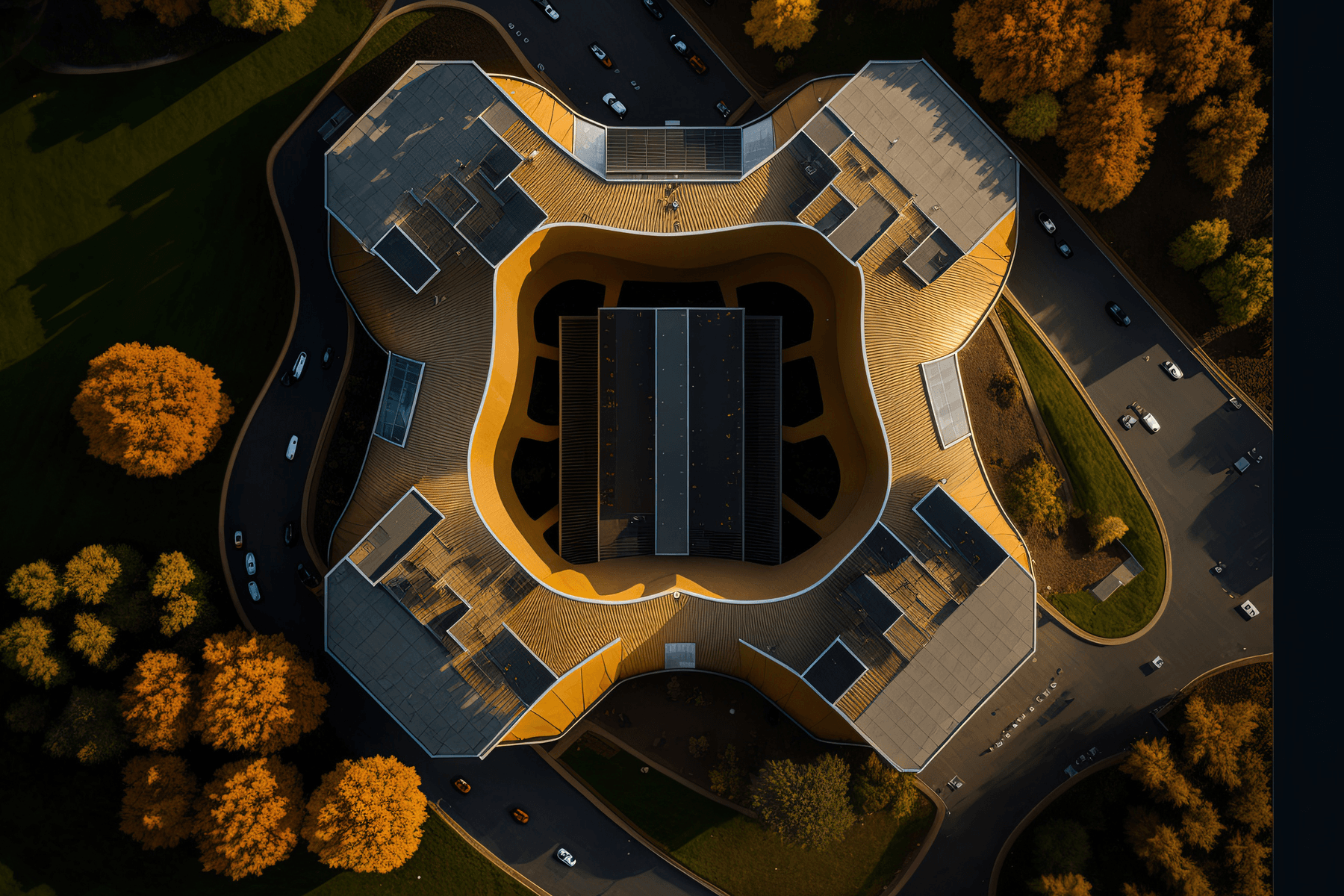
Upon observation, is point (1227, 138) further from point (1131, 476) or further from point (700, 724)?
point (700, 724)

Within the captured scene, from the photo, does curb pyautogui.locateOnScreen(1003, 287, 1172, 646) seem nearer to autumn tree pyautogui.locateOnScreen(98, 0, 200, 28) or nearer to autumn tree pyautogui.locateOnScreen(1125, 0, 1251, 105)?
autumn tree pyautogui.locateOnScreen(1125, 0, 1251, 105)

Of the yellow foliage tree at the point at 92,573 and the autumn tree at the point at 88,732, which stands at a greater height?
the yellow foliage tree at the point at 92,573

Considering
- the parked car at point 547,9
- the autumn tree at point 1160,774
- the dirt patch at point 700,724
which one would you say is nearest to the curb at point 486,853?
the dirt patch at point 700,724

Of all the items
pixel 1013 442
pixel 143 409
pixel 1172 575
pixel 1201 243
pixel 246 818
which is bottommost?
pixel 1172 575

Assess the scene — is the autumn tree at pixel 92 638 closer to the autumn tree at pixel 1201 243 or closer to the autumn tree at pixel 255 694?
the autumn tree at pixel 255 694

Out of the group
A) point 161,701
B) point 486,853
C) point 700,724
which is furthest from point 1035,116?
point 161,701

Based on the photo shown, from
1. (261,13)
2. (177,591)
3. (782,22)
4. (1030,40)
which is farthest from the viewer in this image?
(782,22)

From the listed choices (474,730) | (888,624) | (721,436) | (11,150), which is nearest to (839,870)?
(888,624)
